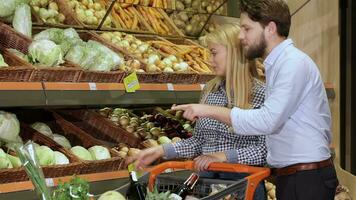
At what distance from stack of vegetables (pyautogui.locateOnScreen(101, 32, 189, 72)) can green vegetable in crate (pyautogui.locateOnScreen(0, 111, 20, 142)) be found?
1.05 metres

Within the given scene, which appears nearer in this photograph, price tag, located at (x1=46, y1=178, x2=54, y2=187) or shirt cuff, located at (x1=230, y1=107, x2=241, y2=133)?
shirt cuff, located at (x1=230, y1=107, x2=241, y2=133)

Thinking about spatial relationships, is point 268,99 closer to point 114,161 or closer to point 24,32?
point 114,161

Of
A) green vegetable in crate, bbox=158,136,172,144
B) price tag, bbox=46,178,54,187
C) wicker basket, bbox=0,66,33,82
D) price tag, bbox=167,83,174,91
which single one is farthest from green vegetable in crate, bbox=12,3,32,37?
green vegetable in crate, bbox=158,136,172,144

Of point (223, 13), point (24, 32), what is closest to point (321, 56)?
point (223, 13)

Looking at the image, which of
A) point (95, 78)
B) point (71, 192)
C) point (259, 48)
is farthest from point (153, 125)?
point (71, 192)

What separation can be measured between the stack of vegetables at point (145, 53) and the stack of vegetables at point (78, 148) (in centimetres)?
75

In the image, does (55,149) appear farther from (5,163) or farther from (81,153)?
(5,163)

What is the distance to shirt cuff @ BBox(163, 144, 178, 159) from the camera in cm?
322

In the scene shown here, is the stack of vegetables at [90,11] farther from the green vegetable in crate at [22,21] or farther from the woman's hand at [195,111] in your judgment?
the woman's hand at [195,111]

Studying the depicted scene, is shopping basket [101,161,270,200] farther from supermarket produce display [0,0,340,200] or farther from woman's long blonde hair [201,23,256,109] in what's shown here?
woman's long blonde hair [201,23,256,109]

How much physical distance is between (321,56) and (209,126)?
267cm

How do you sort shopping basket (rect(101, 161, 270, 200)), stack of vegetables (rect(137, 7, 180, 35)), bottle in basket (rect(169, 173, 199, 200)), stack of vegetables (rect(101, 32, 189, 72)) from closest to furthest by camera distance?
shopping basket (rect(101, 161, 270, 200)) < bottle in basket (rect(169, 173, 199, 200)) < stack of vegetables (rect(101, 32, 189, 72)) < stack of vegetables (rect(137, 7, 180, 35))

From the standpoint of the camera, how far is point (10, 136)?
343 cm

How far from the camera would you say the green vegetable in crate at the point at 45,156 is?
10.8 ft
